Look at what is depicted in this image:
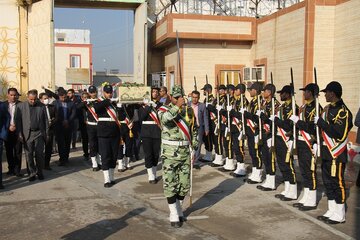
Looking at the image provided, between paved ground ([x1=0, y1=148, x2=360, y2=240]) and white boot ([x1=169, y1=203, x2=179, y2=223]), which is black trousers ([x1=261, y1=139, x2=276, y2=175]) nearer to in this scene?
paved ground ([x1=0, y1=148, x2=360, y2=240])

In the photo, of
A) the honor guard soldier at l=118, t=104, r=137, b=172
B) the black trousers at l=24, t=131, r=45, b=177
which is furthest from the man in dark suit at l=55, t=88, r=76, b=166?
the black trousers at l=24, t=131, r=45, b=177

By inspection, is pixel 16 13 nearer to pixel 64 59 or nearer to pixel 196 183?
pixel 196 183

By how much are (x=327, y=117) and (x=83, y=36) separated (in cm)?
4906

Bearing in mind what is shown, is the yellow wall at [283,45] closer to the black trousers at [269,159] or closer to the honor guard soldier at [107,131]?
the black trousers at [269,159]

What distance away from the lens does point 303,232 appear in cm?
555

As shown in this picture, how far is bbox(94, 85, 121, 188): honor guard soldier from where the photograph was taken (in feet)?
26.6

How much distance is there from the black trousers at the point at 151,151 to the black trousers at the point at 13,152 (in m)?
2.82

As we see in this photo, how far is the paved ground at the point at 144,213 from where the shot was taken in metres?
5.47

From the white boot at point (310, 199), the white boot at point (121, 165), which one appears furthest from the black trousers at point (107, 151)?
the white boot at point (310, 199)

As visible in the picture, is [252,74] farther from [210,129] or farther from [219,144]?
[219,144]

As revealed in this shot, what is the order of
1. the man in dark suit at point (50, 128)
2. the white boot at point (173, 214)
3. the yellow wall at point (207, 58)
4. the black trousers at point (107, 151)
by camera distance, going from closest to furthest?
the white boot at point (173, 214), the black trousers at point (107, 151), the man in dark suit at point (50, 128), the yellow wall at point (207, 58)

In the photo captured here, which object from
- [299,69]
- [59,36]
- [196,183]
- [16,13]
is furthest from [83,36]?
[196,183]

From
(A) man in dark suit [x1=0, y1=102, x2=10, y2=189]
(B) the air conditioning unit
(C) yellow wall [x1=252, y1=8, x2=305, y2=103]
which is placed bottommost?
(A) man in dark suit [x1=0, y1=102, x2=10, y2=189]

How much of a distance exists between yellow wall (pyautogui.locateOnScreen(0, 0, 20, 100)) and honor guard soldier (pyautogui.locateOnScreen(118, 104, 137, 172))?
733 centimetres
